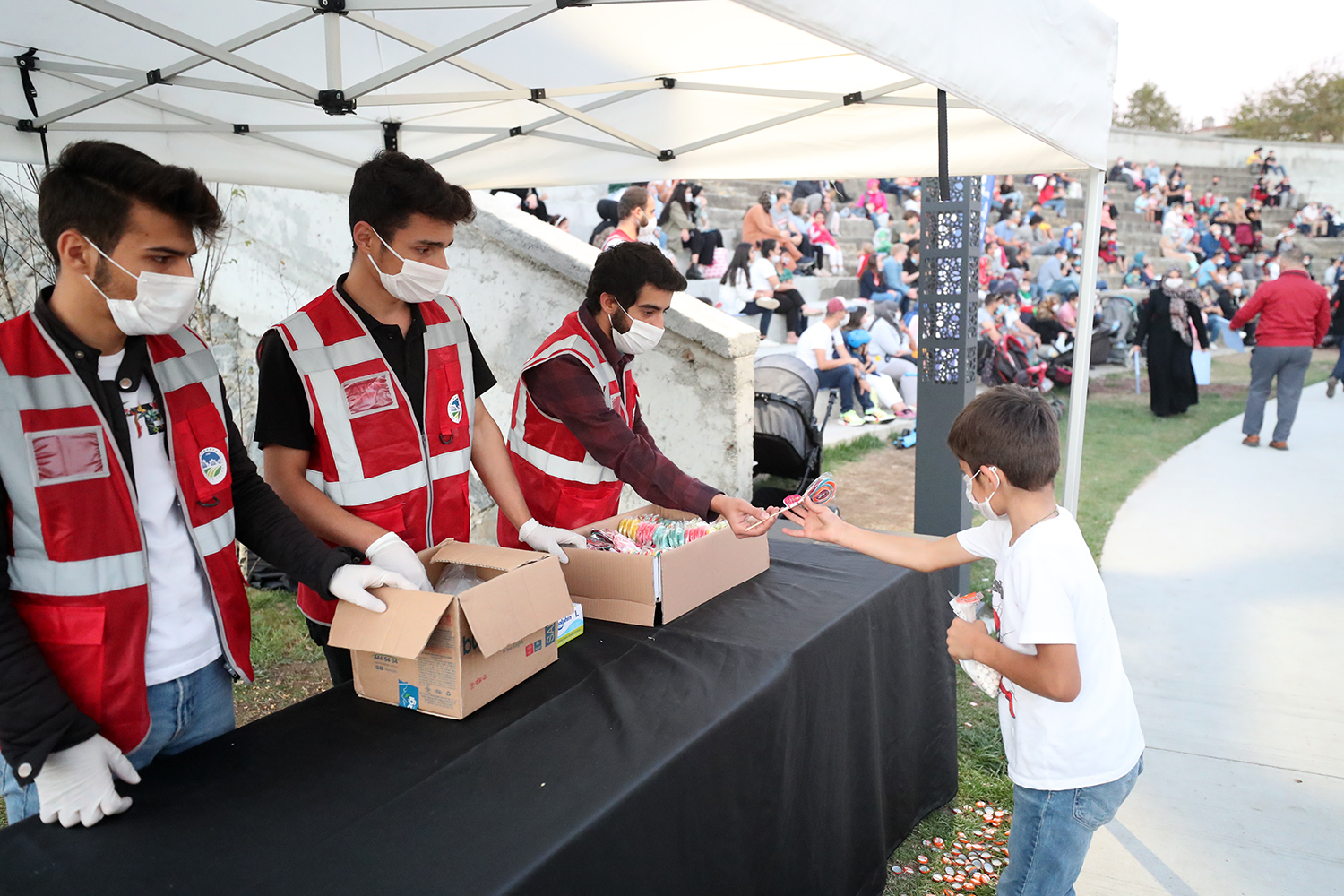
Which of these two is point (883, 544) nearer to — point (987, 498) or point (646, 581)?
point (987, 498)

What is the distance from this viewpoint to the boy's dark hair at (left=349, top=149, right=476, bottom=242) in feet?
6.78

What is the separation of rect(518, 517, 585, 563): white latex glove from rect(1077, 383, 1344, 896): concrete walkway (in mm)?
1916

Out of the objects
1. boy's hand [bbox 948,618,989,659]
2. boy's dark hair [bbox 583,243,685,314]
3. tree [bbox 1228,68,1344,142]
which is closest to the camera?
boy's hand [bbox 948,618,989,659]

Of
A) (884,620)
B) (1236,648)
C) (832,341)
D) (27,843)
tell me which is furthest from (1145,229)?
(27,843)

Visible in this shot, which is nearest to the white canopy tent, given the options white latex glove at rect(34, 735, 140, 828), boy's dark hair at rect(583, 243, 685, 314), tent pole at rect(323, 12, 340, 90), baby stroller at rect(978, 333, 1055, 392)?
tent pole at rect(323, 12, 340, 90)

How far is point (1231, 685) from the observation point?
13.6 feet

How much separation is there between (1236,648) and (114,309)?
16.6 ft

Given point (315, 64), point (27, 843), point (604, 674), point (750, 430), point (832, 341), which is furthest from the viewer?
point (832, 341)

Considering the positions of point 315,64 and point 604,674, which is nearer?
point 604,674

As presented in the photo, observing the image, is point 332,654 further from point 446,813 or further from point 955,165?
point 955,165

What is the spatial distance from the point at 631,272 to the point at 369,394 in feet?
3.07

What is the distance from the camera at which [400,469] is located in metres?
2.17

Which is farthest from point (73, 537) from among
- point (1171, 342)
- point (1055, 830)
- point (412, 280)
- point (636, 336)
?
point (1171, 342)

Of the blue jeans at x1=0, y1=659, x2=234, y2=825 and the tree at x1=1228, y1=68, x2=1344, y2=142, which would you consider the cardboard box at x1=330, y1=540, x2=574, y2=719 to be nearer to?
the blue jeans at x1=0, y1=659, x2=234, y2=825
